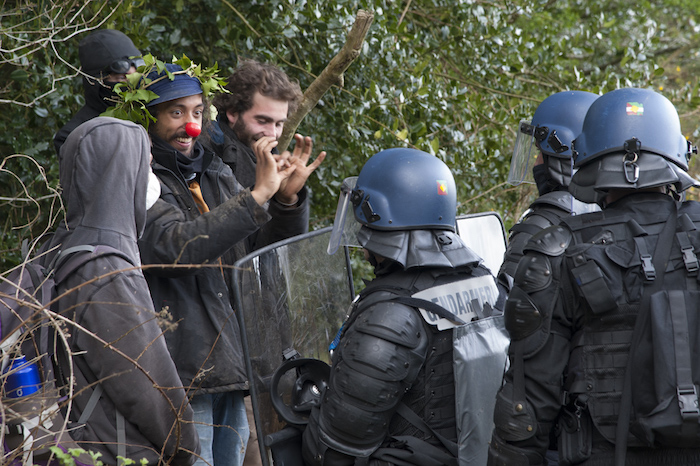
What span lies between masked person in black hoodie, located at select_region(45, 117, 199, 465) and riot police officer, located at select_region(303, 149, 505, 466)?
1.52 ft

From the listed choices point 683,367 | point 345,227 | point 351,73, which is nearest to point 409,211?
point 345,227

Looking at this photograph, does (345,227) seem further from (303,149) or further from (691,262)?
(691,262)

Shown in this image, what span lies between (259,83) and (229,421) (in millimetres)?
1585

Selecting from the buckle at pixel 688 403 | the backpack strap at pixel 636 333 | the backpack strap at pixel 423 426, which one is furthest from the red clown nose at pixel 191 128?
the buckle at pixel 688 403

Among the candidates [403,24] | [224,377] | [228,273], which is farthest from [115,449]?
[403,24]

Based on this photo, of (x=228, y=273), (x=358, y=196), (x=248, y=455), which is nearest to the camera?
(x=358, y=196)

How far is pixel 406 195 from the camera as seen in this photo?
2264mm

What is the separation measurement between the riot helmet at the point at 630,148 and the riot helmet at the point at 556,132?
1156mm

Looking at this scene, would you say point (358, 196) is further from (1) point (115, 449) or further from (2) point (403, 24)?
(2) point (403, 24)

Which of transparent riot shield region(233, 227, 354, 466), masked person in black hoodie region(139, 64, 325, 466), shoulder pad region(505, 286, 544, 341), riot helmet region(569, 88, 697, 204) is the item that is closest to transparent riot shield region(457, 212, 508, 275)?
transparent riot shield region(233, 227, 354, 466)

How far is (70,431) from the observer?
6.34 feet

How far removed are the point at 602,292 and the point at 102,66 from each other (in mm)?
2164

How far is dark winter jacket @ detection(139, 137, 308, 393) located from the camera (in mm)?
2453

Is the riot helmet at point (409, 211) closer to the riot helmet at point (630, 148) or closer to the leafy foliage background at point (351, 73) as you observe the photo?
the riot helmet at point (630, 148)
